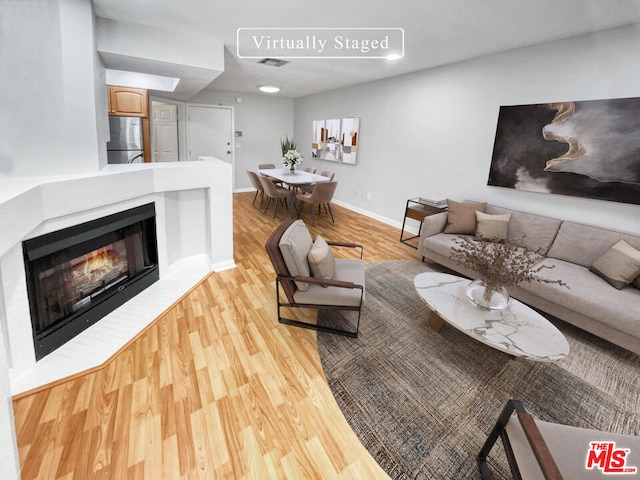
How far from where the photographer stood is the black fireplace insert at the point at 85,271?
1.95 m

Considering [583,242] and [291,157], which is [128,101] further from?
[583,242]

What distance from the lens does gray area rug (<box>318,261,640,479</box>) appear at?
5.14 feet

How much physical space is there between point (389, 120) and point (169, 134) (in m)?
4.74

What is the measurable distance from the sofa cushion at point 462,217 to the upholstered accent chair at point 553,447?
8.62 ft

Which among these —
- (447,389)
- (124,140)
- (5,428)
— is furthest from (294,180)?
(5,428)

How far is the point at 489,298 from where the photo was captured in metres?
2.20

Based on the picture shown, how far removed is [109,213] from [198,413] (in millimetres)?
1663

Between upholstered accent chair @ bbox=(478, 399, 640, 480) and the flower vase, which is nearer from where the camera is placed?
upholstered accent chair @ bbox=(478, 399, 640, 480)

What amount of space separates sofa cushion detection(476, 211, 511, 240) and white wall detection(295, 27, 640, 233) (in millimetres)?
350

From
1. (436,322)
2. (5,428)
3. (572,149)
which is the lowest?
(436,322)

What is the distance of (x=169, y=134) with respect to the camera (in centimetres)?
666

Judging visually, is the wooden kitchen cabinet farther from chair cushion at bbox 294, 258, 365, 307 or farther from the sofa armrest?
the sofa armrest

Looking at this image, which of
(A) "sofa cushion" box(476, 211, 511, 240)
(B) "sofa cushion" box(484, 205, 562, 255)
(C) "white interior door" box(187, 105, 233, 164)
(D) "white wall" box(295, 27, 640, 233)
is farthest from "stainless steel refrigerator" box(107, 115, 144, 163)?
(B) "sofa cushion" box(484, 205, 562, 255)

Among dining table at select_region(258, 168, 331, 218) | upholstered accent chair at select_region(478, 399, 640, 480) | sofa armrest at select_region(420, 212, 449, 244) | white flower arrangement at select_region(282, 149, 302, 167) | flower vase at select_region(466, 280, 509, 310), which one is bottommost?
upholstered accent chair at select_region(478, 399, 640, 480)
